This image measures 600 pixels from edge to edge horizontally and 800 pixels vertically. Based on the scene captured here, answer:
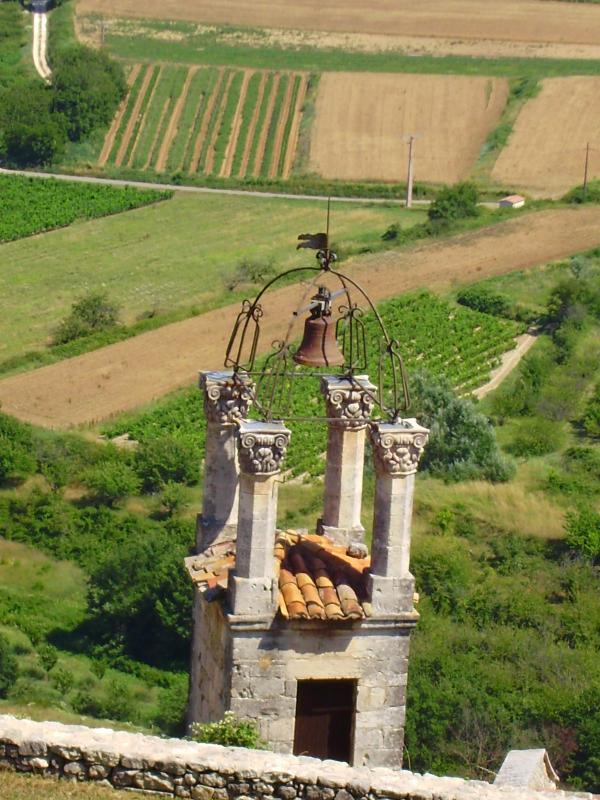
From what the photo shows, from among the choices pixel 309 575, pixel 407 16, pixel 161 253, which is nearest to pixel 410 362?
pixel 161 253

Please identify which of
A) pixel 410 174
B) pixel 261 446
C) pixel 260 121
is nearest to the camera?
pixel 261 446

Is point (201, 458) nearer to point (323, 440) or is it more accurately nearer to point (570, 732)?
point (323, 440)

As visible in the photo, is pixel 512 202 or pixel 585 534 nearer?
pixel 585 534

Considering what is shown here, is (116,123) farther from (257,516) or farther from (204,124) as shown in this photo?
(257,516)

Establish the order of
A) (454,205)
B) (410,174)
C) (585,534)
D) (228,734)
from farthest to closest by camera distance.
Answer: (410,174) → (454,205) → (585,534) → (228,734)

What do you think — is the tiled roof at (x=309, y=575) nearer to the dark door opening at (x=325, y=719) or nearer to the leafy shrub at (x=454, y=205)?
the dark door opening at (x=325, y=719)

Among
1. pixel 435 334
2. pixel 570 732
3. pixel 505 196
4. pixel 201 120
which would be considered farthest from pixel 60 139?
pixel 570 732

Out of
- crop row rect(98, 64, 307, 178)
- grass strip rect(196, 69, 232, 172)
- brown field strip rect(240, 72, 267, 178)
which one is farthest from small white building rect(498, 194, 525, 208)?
grass strip rect(196, 69, 232, 172)
